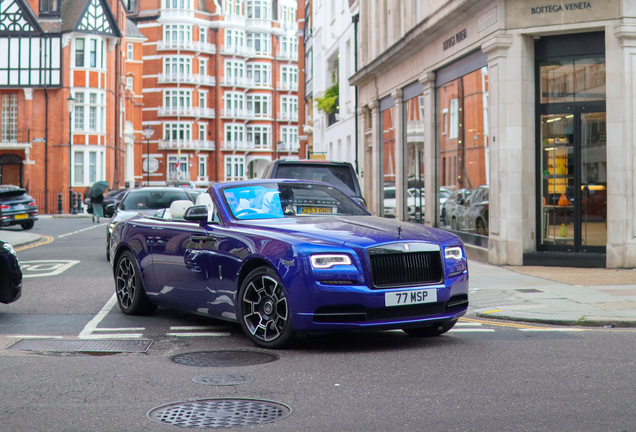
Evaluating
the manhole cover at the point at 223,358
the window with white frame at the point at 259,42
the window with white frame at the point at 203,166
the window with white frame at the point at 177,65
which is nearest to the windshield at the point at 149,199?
the manhole cover at the point at 223,358

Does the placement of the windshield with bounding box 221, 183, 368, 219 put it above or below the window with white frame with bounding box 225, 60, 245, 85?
below

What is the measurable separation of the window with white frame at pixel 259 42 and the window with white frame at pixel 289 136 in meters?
9.43

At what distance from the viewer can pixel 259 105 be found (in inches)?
3839

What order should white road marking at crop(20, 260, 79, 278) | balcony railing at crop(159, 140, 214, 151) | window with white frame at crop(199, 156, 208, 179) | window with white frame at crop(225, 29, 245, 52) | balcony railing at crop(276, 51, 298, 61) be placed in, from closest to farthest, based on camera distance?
white road marking at crop(20, 260, 79, 278) → balcony railing at crop(159, 140, 214, 151) → window with white frame at crop(199, 156, 208, 179) → window with white frame at crop(225, 29, 245, 52) → balcony railing at crop(276, 51, 298, 61)

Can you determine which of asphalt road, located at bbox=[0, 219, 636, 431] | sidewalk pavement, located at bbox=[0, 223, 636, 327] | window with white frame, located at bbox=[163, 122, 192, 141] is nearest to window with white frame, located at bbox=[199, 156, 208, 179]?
window with white frame, located at bbox=[163, 122, 192, 141]

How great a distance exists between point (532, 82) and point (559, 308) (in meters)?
7.30

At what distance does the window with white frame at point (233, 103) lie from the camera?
3693 inches

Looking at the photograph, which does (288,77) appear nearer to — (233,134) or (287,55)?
(287,55)

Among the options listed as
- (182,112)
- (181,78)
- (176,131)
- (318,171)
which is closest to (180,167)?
(176,131)

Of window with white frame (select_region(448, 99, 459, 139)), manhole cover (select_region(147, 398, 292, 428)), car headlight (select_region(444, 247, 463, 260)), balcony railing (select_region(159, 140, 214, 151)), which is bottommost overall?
manhole cover (select_region(147, 398, 292, 428))

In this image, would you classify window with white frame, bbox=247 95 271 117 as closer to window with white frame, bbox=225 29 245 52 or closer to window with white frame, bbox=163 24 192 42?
window with white frame, bbox=225 29 245 52

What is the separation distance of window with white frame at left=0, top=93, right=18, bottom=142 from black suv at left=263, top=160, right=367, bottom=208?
46019 mm

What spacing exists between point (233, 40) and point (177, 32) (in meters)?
6.97

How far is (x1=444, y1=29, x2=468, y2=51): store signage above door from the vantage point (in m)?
18.5
